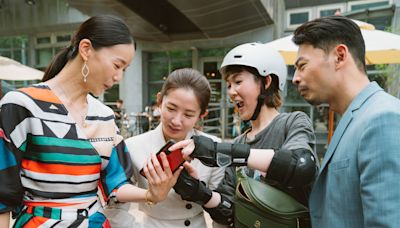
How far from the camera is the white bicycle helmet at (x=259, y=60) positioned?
1.78 m

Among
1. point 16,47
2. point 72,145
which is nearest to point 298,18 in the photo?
point 72,145

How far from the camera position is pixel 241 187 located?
142cm

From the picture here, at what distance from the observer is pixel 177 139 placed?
1727mm

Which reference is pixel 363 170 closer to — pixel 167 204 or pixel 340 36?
pixel 340 36

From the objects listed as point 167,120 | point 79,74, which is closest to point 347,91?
point 167,120

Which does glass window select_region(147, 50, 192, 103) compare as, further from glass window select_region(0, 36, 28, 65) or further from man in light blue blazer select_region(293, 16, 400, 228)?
man in light blue blazer select_region(293, 16, 400, 228)

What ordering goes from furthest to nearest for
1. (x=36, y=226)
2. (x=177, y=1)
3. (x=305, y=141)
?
(x=177, y=1) < (x=305, y=141) < (x=36, y=226)

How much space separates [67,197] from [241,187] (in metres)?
0.78

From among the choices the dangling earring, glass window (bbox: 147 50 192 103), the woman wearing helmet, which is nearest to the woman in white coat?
the woman wearing helmet

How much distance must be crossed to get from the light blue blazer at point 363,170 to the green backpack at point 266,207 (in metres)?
0.08

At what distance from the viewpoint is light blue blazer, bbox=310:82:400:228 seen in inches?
37.8

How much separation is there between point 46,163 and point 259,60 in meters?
1.27

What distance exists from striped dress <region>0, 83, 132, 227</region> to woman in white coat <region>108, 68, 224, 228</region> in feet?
1.25

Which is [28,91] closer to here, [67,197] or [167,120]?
[67,197]
